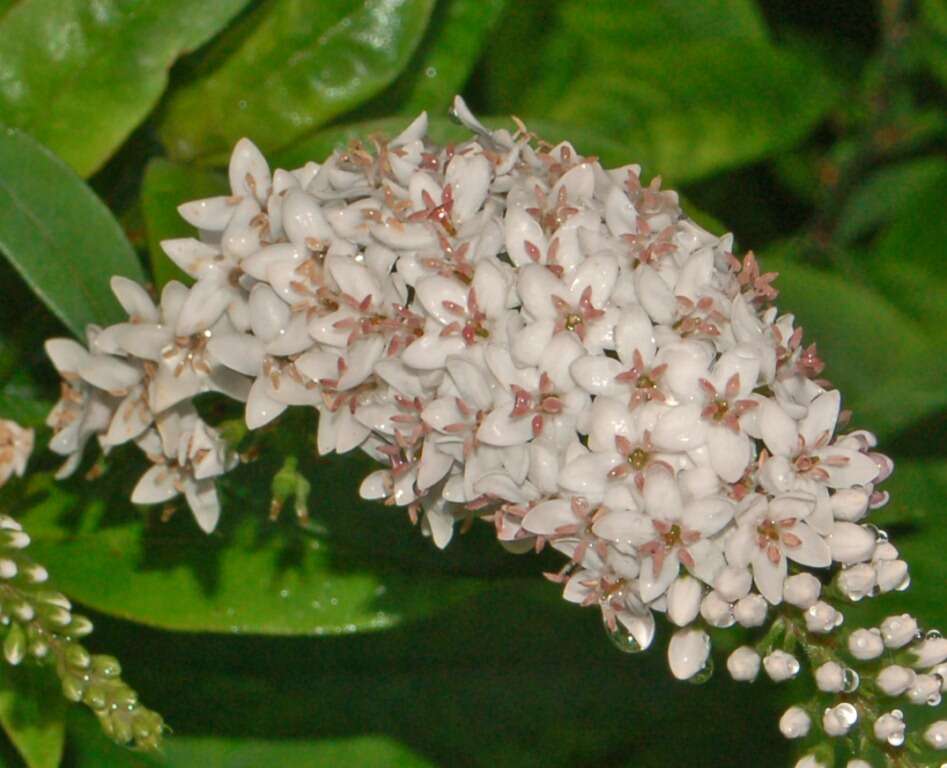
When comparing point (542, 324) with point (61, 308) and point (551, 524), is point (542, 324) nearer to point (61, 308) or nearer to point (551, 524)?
point (551, 524)

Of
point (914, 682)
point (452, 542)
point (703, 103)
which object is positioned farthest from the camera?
point (703, 103)

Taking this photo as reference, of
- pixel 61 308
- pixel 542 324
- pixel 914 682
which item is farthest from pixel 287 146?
pixel 914 682

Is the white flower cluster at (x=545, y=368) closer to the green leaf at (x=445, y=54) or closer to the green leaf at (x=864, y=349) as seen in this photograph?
the green leaf at (x=445, y=54)

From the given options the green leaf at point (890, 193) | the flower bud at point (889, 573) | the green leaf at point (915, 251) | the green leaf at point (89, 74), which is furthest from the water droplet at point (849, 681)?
the green leaf at point (890, 193)

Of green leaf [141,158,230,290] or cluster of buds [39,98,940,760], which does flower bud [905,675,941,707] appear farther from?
green leaf [141,158,230,290]

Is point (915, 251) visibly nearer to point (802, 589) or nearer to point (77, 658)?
point (802, 589)

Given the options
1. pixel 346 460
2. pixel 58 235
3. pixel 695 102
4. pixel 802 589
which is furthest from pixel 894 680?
pixel 695 102

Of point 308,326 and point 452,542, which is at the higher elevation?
point 308,326
